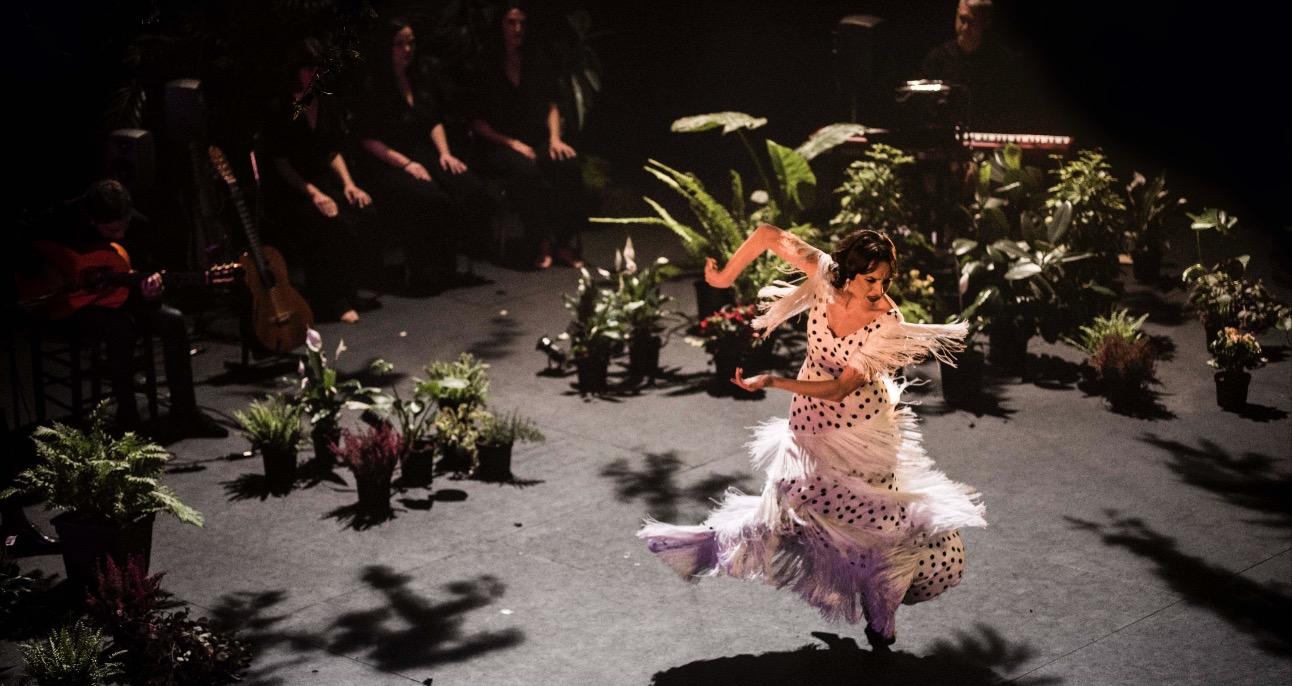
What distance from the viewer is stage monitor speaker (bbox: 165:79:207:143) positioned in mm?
8289

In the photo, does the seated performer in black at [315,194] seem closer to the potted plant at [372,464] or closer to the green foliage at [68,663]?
the potted plant at [372,464]

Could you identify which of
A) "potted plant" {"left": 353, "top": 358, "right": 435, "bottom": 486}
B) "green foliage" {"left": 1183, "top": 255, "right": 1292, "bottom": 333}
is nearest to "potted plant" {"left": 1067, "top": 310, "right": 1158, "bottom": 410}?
"green foliage" {"left": 1183, "top": 255, "right": 1292, "bottom": 333}

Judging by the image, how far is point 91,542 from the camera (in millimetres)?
5699

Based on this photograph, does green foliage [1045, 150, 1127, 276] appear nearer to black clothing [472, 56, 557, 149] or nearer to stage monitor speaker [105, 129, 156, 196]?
black clothing [472, 56, 557, 149]

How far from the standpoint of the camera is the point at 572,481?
7.35 metres

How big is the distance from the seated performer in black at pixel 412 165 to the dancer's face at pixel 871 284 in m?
7.03

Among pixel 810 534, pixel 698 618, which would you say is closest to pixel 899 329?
pixel 810 534

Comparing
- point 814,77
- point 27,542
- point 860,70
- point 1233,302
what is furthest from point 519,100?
point 27,542

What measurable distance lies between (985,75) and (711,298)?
11.7 feet

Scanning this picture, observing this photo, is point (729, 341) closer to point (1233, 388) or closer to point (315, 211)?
point (1233, 388)

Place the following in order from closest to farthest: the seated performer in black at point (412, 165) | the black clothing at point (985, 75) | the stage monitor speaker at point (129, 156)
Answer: the stage monitor speaker at point (129, 156) < the seated performer in black at point (412, 165) < the black clothing at point (985, 75)

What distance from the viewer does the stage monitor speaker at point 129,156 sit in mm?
7750

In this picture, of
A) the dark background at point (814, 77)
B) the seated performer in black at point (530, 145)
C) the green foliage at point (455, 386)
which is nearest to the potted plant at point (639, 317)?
the green foliage at point (455, 386)

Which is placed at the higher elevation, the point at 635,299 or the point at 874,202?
the point at 874,202
